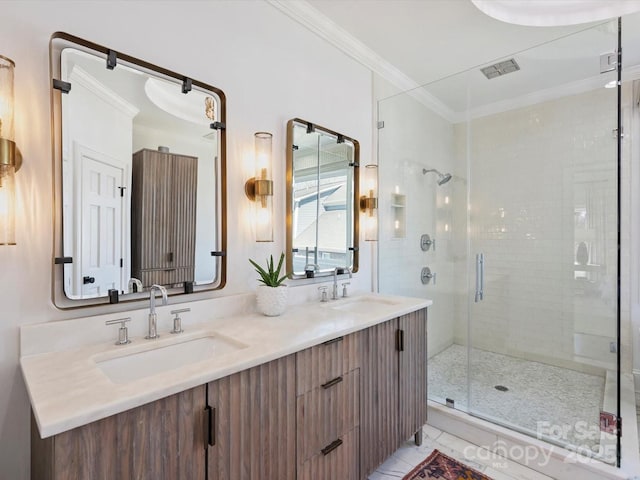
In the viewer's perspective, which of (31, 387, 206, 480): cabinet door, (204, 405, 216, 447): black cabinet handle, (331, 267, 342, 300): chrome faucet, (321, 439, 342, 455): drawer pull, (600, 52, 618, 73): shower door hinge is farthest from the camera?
(331, 267, 342, 300): chrome faucet

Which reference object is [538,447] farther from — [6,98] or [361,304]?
[6,98]

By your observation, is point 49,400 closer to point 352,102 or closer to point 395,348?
point 395,348

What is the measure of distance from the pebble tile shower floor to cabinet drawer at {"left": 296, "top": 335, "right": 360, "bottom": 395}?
1.29 meters

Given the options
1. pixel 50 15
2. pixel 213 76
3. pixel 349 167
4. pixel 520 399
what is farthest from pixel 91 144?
pixel 520 399

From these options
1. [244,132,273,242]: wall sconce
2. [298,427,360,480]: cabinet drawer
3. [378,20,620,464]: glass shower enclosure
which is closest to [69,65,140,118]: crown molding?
[244,132,273,242]: wall sconce

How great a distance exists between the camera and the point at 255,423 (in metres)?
1.13

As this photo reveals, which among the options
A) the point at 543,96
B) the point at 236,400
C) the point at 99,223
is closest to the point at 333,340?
the point at 236,400

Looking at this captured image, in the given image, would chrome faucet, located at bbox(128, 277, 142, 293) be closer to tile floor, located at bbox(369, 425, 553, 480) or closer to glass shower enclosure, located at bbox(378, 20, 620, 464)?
tile floor, located at bbox(369, 425, 553, 480)

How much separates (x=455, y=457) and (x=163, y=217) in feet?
6.91

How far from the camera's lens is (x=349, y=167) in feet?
8.27

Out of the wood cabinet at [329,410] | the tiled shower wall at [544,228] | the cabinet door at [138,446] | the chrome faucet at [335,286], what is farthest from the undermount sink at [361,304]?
the tiled shower wall at [544,228]

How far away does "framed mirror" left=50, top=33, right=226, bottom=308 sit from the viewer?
1.23 meters

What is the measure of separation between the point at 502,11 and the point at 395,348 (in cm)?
220

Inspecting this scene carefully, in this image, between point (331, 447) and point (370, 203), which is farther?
point (370, 203)
